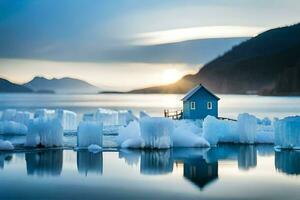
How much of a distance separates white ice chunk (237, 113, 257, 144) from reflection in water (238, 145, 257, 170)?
133cm

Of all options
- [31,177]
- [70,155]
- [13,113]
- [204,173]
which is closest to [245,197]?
[204,173]

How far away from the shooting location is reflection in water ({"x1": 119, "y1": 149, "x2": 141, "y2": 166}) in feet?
101

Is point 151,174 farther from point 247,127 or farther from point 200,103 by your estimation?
point 200,103

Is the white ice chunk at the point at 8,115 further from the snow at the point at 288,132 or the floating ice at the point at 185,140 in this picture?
the snow at the point at 288,132

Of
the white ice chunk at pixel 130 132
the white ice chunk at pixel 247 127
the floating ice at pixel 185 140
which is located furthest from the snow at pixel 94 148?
the white ice chunk at pixel 247 127

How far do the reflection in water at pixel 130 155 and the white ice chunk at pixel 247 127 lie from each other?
28.5 ft

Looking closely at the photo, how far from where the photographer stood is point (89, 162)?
30562 millimetres

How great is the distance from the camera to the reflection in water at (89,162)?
91.6 feet

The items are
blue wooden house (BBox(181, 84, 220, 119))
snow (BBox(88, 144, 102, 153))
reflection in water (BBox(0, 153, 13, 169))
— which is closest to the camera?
reflection in water (BBox(0, 153, 13, 169))

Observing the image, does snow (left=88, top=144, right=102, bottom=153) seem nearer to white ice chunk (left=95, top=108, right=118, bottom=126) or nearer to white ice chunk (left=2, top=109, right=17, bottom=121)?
white ice chunk (left=95, top=108, right=118, bottom=126)

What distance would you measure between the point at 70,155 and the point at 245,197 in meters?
14.1

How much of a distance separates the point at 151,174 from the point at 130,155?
242 inches

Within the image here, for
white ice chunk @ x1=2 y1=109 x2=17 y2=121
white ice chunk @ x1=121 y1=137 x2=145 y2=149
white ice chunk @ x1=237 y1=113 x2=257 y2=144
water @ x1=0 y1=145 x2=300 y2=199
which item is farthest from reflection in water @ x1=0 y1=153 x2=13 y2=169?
white ice chunk @ x1=2 y1=109 x2=17 y2=121

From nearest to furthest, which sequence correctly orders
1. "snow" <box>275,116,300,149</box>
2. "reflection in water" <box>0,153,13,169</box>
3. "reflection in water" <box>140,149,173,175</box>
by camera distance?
"reflection in water" <box>140,149,173,175</box>, "reflection in water" <box>0,153,13,169</box>, "snow" <box>275,116,300,149</box>
